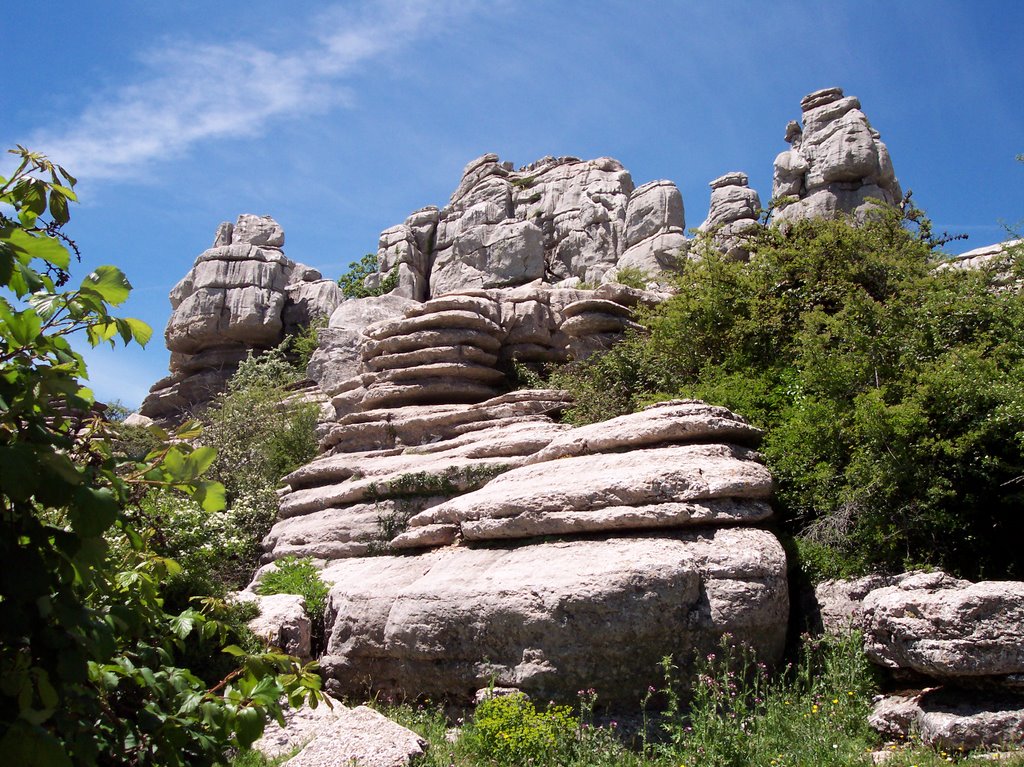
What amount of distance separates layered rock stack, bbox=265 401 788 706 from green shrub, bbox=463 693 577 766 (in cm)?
65

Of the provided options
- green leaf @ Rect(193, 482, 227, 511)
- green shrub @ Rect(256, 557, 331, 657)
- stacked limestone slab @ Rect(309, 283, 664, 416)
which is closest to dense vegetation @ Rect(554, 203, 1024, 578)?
stacked limestone slab @ Rect(309, 283, 664, 416)

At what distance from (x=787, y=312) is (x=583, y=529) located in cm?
712

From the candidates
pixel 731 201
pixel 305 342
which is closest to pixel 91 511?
pixel 305 342

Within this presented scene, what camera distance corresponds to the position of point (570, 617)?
330 inches

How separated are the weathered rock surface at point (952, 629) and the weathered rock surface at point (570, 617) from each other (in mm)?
1222

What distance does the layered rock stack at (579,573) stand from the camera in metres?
8.35

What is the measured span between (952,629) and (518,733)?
153 inches

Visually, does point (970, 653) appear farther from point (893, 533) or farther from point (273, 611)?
point (273, 611)

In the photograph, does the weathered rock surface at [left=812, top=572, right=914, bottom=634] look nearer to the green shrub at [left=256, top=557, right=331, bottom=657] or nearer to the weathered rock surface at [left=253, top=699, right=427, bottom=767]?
the weathered rock surface at [left=253, top=699, right=427, bottom=767]

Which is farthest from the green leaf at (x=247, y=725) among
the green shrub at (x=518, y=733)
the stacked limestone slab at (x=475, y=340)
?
the stacked limestone slab at (x=475, y=340)

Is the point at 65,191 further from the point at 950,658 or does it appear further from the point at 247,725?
the point at 950,658

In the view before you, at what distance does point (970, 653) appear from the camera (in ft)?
24.0

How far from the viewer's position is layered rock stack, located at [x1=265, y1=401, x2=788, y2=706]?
8352 mm

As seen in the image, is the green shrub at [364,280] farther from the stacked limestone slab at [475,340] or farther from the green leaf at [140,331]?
the green leaf at [140,331]
